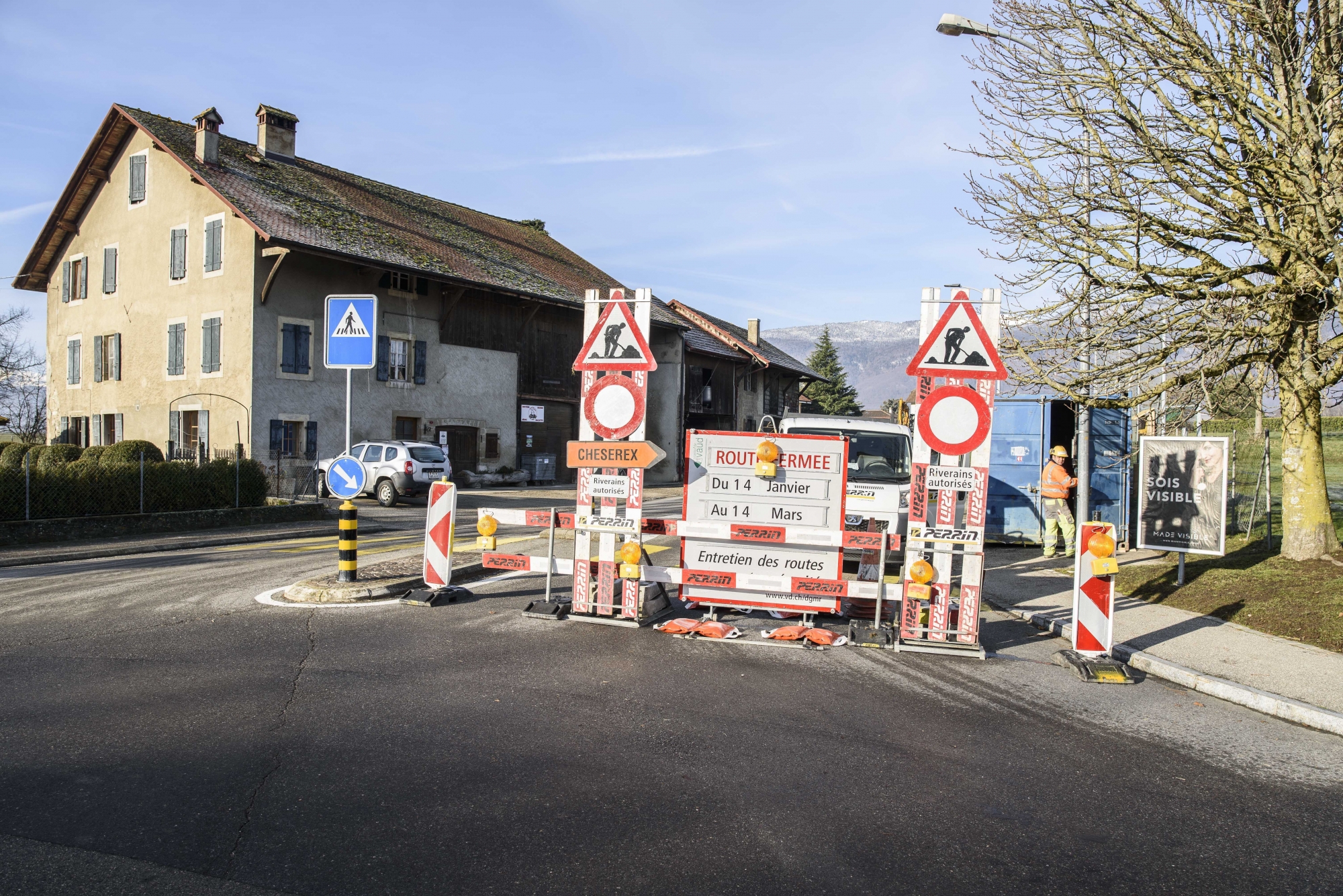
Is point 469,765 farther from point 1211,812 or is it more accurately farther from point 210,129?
point 210,129

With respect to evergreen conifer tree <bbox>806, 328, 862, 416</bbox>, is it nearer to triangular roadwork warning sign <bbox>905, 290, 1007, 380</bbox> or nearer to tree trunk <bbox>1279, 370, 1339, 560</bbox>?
tree trunk <bbox>1279, 370, 1339, 560</bbox>

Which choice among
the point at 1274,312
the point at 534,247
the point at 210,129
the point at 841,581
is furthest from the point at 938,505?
the point at 534,247

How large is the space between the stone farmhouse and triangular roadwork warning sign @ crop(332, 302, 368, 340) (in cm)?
1788

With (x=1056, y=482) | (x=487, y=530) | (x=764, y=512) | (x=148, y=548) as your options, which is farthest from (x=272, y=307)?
(x=764, y=512)

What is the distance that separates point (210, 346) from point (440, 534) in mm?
21931

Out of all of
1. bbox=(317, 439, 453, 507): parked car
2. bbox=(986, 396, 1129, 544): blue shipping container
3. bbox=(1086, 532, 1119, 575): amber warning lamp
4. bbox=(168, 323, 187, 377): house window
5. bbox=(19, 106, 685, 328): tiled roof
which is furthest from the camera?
bbox=(168, 323, 187, 377): house window

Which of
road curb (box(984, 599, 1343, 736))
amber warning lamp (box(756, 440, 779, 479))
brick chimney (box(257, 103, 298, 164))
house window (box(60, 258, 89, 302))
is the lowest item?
road curb (box(984, 599, 1343, 736))

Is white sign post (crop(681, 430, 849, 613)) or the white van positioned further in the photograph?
the white van

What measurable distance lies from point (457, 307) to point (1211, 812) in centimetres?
3023

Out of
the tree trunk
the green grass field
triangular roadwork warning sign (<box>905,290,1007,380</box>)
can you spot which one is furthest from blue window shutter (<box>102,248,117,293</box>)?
the tree trunk

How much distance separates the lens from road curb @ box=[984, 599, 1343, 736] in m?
5.82

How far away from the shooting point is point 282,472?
26406 mm

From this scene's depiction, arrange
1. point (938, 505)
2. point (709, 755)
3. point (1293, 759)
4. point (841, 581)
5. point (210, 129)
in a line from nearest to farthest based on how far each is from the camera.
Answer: point (709, 755)
point (1293, 759)
point (938, 505)
point (841, 581)
point (210, 129)

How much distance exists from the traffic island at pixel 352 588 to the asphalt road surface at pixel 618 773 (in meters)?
1.52
